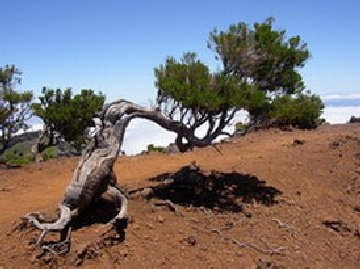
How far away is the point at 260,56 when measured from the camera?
37.3 ft

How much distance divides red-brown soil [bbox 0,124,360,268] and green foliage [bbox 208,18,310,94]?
76.1 inches

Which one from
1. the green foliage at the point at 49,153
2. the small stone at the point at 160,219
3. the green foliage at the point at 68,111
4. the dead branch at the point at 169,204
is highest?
the green foliage at the point at 68,111

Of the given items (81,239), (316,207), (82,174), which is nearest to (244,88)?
(316,207)

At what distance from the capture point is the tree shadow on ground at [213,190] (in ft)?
32.8

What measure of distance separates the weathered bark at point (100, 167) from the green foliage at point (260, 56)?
2.24m

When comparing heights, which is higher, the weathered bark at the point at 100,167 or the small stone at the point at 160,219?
the weathered bark at the point at 100,167

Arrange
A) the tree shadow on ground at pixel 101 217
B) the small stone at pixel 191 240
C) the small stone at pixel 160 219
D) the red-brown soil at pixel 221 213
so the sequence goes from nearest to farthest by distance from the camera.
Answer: the red-brown soil at pixel 221 213 → the tree shadow on ground at pixel 101 217 → the small stone at pixel 191 240 → the small stone at pixel 160 219

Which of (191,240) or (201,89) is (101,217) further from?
(201,89)

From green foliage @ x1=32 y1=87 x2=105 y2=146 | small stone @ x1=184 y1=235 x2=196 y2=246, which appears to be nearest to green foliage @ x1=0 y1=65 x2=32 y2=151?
green foliage @ x1=32 y1=87 x2=105 y2=146

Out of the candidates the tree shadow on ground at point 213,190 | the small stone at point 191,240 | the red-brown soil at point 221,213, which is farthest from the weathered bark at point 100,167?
the tree shadow on ground at point 213,190

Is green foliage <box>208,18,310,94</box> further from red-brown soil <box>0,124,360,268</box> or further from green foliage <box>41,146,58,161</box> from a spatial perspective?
green foliage <box>41,146,58,161</box>

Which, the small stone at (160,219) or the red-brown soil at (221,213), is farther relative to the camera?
the small stone at (160,219)

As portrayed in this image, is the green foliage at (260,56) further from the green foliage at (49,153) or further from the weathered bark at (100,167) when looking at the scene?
the green foliage at (49,153)

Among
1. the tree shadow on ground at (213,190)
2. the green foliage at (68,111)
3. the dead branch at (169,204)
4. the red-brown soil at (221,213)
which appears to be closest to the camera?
the red-brown soil at (221,213)
